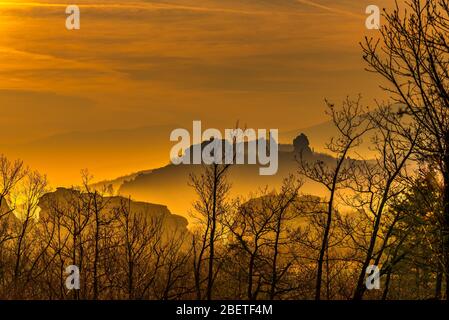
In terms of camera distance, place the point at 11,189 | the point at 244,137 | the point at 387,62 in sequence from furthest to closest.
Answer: the point at 11,189 < the point at 244,137 < the point at 387,62

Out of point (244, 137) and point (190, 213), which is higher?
point (244, 137)

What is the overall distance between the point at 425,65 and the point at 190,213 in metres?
32.4

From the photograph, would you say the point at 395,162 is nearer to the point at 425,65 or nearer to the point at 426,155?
the point at 426,155
